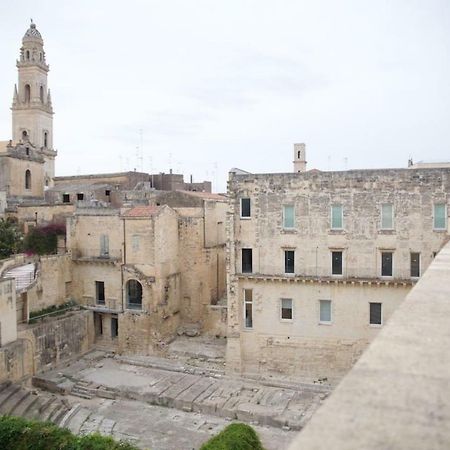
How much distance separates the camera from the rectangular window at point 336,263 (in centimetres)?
2883

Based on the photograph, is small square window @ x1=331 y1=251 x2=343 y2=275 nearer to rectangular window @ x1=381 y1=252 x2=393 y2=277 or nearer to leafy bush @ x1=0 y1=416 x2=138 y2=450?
rectangular window @ x1=381 y1=252 x2=393 y2=277

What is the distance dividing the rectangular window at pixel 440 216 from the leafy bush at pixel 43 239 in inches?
1104

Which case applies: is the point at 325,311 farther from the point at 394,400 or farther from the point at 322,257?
the point at 394,400

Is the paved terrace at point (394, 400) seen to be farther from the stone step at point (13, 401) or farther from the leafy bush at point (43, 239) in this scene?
the leafy bush at point (43, 239)

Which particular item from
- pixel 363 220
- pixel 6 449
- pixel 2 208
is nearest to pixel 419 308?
pixel 6 449

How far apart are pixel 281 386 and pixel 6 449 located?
47.4ft

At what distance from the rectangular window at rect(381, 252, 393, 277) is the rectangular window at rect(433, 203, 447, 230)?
2817mm

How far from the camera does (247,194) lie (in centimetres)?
3006

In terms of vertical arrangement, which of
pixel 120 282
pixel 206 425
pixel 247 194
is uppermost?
pixel 247 194

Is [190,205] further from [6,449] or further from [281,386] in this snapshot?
[6,449]

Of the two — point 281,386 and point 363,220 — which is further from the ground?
→ point 363,220

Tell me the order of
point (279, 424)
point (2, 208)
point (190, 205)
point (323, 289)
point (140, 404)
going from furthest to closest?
point (2, 208) → point (190, 205) → point (323, 289) → point (140, 404) → point (279, 424)

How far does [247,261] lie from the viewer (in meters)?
30.3

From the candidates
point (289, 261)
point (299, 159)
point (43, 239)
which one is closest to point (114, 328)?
point (43, 239)
